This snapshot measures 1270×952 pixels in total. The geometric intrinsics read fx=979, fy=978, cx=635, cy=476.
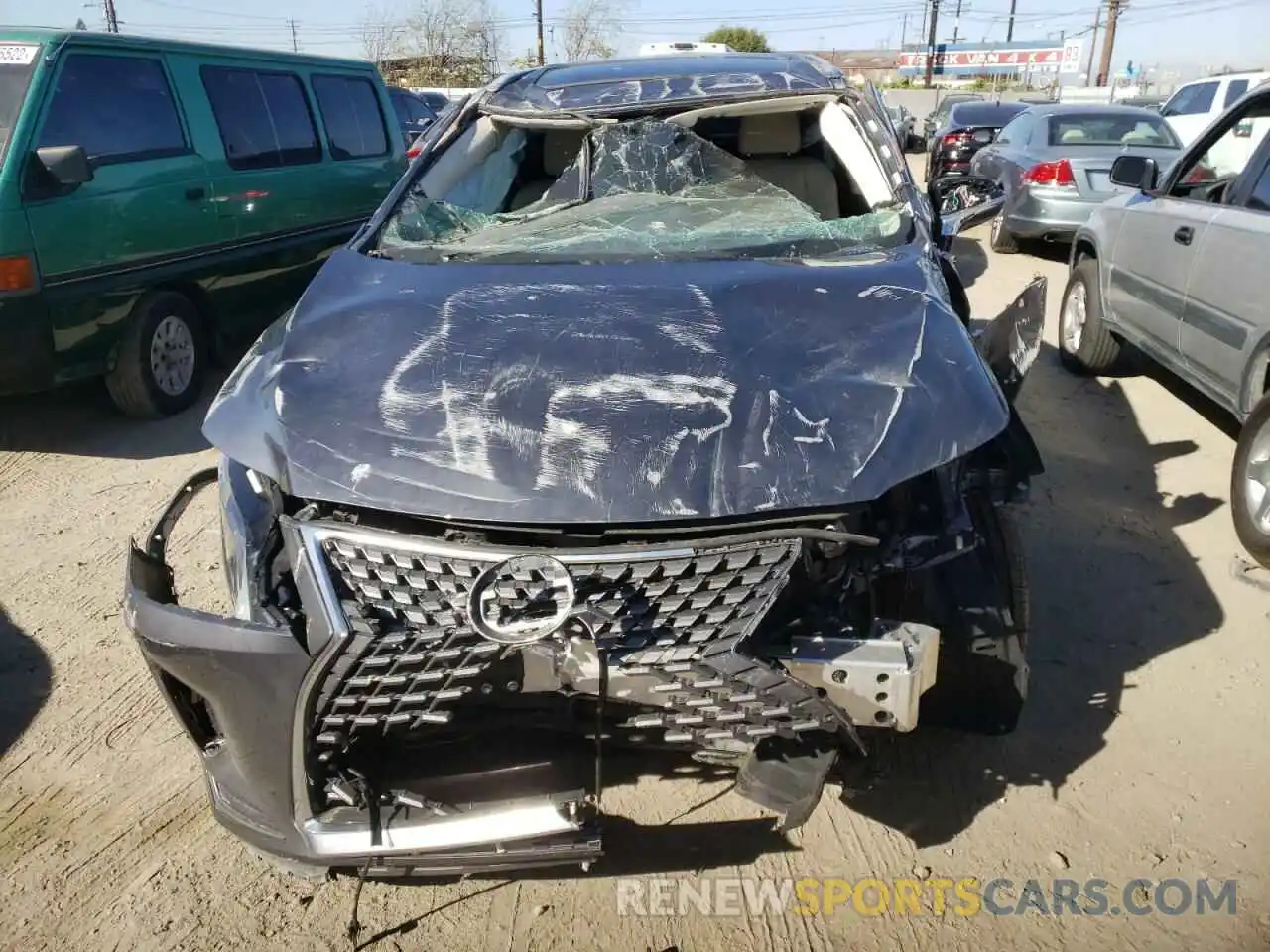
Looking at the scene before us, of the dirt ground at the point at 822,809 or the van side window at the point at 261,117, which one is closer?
the dirt ground at the point at 822,809

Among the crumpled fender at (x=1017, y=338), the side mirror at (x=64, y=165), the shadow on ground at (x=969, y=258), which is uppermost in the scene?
the side mirror at (x=64, y=165)

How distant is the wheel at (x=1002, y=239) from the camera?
10.0 meters

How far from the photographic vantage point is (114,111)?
520cm

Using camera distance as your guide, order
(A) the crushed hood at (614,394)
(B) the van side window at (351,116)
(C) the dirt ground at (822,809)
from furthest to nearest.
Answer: (B) the van side window at (351,116) → (C) the dirt ground at (822,809) → (A) the crushed hood at (614,394)

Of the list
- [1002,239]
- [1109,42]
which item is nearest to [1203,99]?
[1002,239]

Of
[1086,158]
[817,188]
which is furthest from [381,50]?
[817,188]

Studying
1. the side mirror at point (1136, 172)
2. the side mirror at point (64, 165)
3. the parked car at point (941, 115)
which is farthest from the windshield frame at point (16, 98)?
the parked car at point (941, 115)

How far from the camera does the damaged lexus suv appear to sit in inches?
75.5

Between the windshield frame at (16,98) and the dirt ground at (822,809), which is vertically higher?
the windshield frame at (16,98)

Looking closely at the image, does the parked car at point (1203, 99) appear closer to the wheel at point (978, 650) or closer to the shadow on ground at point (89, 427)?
the shadow on ground at point (89, 427)

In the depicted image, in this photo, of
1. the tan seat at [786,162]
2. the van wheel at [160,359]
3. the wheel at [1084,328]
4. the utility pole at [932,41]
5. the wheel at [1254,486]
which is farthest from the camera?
the utility pole at [932,41]

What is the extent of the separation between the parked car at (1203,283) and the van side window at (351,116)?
5.22 meters

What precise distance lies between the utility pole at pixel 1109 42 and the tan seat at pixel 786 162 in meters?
45.8

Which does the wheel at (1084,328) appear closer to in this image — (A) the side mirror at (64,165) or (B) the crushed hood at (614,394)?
(B) the crushed hood at (614,394)
